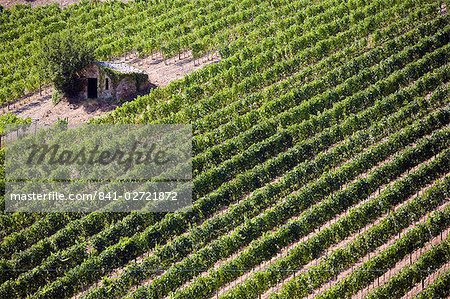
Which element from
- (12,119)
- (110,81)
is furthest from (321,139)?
(12,119)

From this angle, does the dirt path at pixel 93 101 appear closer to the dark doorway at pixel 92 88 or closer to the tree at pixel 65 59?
the dark doorway at pixel 92 88

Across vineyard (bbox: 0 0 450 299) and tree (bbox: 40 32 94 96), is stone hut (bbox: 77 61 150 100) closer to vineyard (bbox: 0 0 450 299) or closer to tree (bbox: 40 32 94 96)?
tree (bbox: 40 32 94 96)

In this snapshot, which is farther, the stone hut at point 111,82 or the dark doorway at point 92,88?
the dark doorway at point 92,88

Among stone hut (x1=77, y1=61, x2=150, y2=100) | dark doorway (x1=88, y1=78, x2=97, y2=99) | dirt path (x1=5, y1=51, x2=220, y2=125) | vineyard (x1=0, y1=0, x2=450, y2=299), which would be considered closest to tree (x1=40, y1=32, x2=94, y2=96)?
stone hut (x1=77, y1=61, x2=150, y2=100)

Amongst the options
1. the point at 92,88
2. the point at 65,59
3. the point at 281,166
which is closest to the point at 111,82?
the point at 92,88

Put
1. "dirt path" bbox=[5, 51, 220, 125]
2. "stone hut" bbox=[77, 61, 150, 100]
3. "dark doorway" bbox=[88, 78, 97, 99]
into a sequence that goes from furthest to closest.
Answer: "dark doorway" bbox=[88, 78, 97, 99], "stone hut" bbox=[77, 61, 150, 100], "dirt path" bbox=[5, 51, 220, 125]

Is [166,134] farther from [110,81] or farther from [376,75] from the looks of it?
[376,75]

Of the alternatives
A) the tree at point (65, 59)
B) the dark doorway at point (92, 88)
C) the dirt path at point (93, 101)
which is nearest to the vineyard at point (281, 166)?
the dirt path at point (93, 101)
